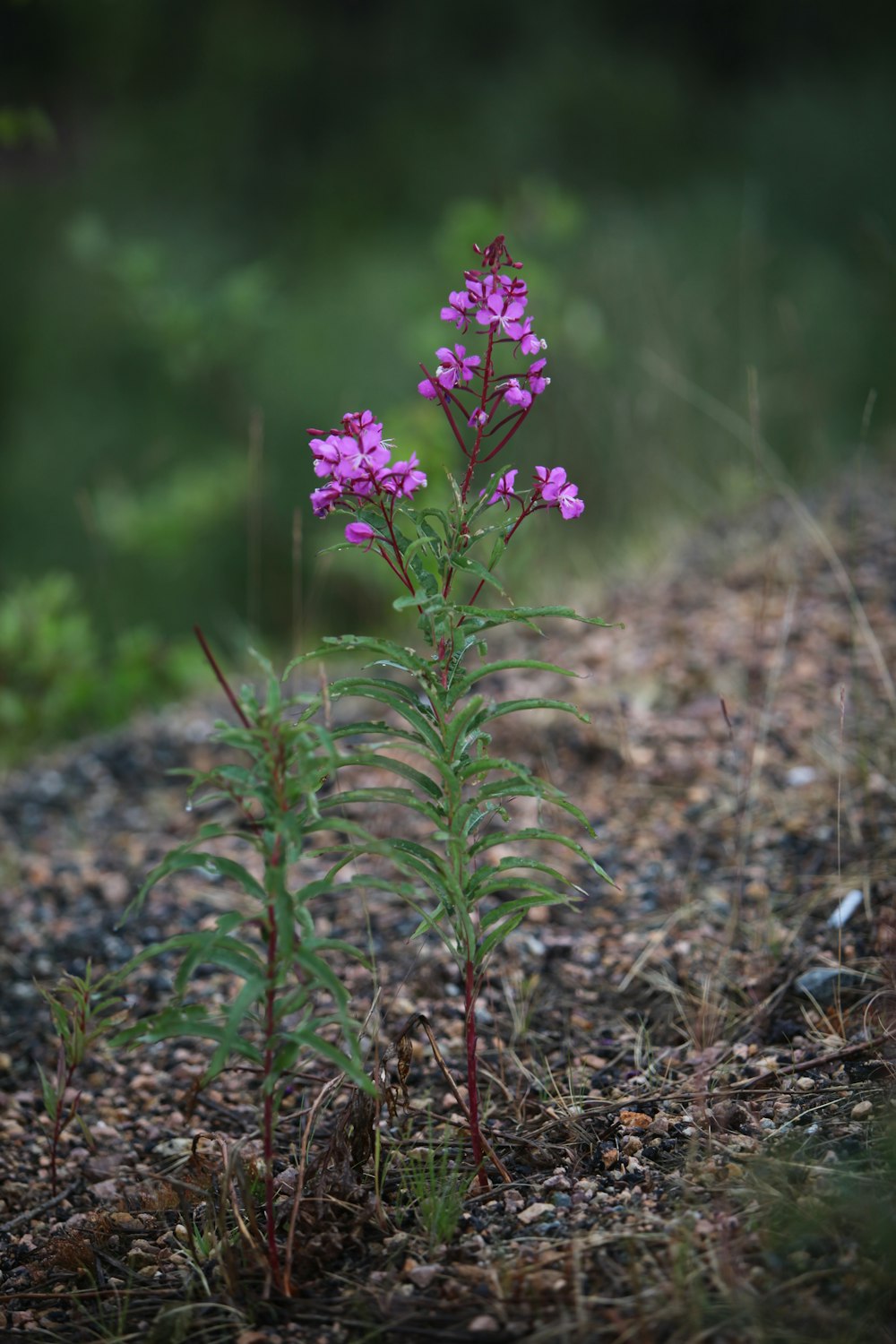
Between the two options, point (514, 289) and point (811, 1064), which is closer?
point (514, 289)

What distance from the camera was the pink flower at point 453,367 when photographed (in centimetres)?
118

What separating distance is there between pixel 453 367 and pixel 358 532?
218 millimetres

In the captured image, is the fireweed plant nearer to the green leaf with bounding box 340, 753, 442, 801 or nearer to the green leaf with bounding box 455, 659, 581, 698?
the green leaf with bounding box 340, 753, 442, 801

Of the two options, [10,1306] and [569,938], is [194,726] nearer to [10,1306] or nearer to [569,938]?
[569,938]

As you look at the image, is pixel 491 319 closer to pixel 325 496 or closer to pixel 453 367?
pixel 453 367

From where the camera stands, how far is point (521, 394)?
1.16 meters

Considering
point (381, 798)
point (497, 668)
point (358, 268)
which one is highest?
point (358, 268)

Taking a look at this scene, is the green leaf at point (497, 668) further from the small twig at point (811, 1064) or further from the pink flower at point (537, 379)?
the small twig at point (811, 1064)

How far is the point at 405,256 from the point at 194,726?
521 centimetres

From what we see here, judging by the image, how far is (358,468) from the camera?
3.66ft

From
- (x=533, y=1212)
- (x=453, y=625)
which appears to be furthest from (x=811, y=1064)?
(x=453, y=625)

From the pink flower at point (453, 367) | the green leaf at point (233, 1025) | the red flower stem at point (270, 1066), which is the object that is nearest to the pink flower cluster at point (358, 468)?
the pink flower at point (453, 367)

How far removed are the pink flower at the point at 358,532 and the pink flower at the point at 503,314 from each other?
0.26 metres

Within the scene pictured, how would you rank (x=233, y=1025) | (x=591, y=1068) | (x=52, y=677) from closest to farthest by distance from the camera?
(x=233, y=1025)
(x=591, y=1068)
(x=52, y=677)
